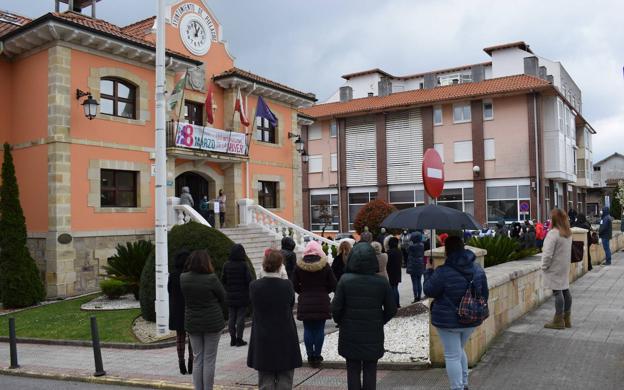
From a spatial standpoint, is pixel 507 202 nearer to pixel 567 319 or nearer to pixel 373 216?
pixel 373 216

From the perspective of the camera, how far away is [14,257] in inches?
571

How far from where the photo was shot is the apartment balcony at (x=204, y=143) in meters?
18.4

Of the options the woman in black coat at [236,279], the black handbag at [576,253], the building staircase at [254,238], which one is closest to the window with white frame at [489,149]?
the building staircase at [254,238]

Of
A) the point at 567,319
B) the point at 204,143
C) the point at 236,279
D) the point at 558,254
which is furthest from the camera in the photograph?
the point at 204,143

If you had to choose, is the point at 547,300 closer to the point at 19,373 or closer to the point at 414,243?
the point at 414,243

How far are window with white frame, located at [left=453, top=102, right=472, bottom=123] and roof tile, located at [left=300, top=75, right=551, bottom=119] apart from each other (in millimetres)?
828

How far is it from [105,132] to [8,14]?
658cm

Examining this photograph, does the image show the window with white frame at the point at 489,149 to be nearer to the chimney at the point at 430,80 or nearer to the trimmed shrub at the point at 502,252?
the chimney at the point at 430,80

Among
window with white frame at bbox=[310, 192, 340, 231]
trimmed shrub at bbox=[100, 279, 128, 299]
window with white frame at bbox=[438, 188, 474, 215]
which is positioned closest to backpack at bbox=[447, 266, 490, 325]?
trimmed shrub at bbox=[100, 279, 128, 299]

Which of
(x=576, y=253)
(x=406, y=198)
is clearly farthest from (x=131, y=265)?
(x=406, y=198)

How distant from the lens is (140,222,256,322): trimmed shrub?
36.4 ft

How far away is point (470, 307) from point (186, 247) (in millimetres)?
7327

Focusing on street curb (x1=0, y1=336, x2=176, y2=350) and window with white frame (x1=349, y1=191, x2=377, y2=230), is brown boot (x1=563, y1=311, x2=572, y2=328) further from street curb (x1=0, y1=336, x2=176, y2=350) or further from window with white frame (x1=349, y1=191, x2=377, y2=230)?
window with white frame (x1=349, y1=191, x2=377, y2=230)

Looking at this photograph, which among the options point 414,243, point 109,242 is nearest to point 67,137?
point 109,242
